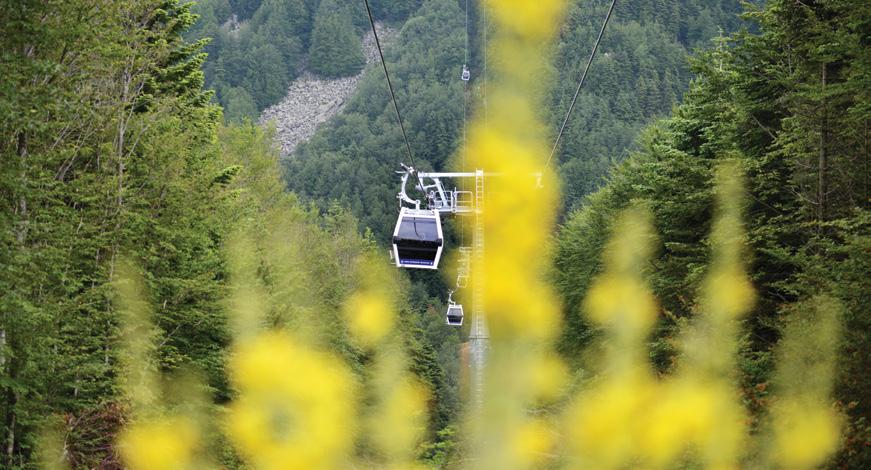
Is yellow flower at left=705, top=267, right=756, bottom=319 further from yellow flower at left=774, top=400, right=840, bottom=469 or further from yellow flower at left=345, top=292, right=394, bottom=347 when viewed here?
yellow flower at left=345, top=292, right=394, bottom=347

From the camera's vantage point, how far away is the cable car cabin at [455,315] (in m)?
35.8

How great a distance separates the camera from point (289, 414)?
18.0 feet

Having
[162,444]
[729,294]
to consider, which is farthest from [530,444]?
[729,294]

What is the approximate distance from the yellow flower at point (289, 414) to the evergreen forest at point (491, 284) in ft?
0.08

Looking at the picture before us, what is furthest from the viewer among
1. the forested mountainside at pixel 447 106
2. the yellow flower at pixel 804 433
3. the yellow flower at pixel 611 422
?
the forested mountainside at pixel 447 106

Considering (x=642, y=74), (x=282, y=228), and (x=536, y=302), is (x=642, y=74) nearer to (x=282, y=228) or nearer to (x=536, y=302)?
(x=282, y=228)

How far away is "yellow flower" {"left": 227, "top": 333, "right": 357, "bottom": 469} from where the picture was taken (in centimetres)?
501

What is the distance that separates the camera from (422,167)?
107 m

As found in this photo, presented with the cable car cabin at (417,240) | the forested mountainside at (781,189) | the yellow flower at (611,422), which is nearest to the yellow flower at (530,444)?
the yellow flower at (611,422)

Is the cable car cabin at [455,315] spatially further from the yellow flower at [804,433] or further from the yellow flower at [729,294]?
the yellow flower at [804,433]

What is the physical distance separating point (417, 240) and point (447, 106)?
94829 millimetres

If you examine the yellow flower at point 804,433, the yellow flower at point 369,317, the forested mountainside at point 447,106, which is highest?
the forested mountainside at point 447,106

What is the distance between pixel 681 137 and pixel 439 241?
713 cm

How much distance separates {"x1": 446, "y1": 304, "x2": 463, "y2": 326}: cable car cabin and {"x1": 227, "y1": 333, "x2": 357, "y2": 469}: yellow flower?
28.4 meters
